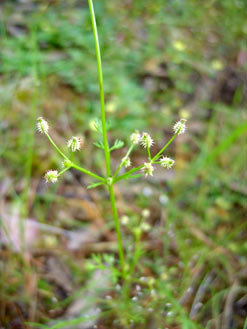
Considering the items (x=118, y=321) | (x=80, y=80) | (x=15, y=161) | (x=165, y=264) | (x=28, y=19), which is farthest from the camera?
(x=28, y=19)

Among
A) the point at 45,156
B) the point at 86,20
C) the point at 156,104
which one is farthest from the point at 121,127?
the point at 86,20

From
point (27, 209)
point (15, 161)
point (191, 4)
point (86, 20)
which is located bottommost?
point (27, 209)

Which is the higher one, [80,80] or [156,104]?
[80,80]

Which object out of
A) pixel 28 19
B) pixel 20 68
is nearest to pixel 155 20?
pixel 28 19

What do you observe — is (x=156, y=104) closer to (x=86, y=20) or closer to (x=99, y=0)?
(x=86, y=20)

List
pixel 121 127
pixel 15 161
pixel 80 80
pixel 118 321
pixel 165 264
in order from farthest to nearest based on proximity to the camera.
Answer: pixel 80 80 < pixel 121 127 < pixel 15 161 < pixel 165 264 < pixel 118 321

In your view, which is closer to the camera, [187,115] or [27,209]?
[27,209]
